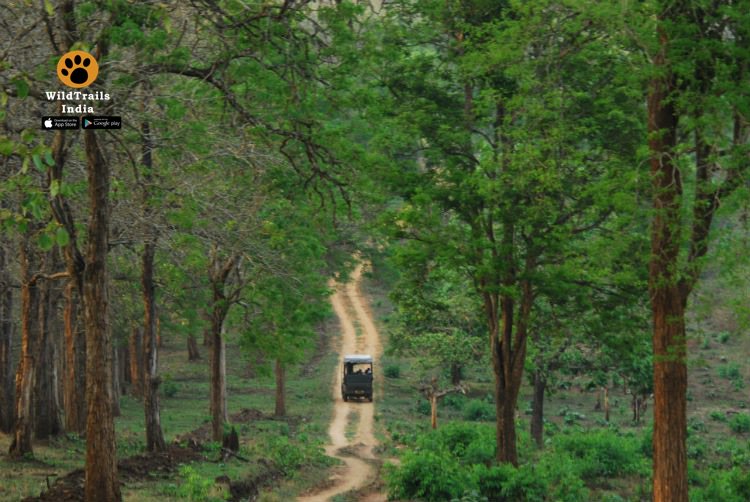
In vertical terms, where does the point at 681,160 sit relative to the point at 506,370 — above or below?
above

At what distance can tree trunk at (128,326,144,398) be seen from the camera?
46.3 metres

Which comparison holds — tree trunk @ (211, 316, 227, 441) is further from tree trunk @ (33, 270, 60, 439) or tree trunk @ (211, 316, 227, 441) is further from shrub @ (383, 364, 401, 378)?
shrub @ (383, 364, 401, 378)

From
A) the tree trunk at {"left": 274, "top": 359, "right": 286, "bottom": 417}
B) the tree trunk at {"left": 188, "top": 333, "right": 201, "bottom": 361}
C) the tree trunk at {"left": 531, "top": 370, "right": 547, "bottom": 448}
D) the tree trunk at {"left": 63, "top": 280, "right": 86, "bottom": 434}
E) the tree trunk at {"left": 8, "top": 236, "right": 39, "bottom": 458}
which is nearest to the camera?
the tree trunk at {"left": 8, "top": 236, "right": 39, "bottom": 458}

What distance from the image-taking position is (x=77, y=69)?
41.9 ft

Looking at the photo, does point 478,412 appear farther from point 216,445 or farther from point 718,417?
point 216,445

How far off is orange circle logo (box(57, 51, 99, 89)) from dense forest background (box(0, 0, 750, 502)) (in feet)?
0.89

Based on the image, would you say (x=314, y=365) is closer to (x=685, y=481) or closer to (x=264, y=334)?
(x=264, y=334)

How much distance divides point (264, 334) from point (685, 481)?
17.2m

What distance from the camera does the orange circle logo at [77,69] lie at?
12239 millimetres

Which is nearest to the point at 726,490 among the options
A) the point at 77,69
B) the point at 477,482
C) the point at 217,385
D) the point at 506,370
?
the point at 477,482

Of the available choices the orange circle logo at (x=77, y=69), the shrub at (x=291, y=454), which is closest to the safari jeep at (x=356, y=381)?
the shrub at (x=291, y=454)

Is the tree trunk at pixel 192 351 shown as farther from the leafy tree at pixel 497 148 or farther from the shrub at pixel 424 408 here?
the leafy tree at pixel 497 148

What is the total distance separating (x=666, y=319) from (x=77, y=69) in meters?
9.83

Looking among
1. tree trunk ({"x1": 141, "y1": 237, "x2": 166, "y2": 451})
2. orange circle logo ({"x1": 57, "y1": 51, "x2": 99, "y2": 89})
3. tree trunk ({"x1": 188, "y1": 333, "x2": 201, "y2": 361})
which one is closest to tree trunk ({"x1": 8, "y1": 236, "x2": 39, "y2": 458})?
tree trunk ({"x1": 141, "y1": 237, "x2": 166, "y2": 451})
